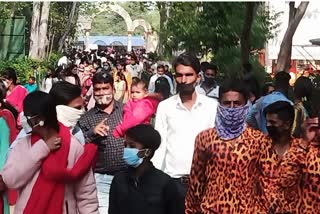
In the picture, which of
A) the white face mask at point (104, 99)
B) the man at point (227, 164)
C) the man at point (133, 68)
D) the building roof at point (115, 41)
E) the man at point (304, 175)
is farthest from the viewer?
the building roof at point (115, 41)

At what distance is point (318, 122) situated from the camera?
230 inches

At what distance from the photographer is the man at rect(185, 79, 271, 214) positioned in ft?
17.1

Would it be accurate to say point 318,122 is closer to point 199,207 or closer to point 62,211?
point 199,207

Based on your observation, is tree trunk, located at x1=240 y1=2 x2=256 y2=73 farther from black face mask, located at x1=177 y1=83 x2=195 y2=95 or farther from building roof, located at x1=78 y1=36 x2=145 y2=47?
building roof, located at x1=78 y1=36 x2=145 y2=47

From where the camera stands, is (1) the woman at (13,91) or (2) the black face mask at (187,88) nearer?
(2) the black face mask at (187,88)

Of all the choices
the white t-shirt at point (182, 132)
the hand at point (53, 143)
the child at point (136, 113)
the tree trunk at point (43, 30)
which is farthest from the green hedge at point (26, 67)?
the hand at point (53, 143)

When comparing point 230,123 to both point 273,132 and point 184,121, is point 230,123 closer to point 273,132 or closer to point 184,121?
point 273,132

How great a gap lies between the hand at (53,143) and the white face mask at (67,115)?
37.3 inches

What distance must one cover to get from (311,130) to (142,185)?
5.01ft

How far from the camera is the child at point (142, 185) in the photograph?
5.04m

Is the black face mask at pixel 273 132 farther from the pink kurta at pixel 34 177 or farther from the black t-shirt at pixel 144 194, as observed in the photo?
the pink kurta at pixel 34 177

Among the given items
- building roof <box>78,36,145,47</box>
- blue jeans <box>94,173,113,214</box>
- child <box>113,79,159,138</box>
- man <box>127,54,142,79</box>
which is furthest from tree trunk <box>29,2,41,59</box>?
building roof <box>78,36,145,47</box>

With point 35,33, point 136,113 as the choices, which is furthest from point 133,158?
point 35,33

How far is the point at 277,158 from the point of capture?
18.1 ft
